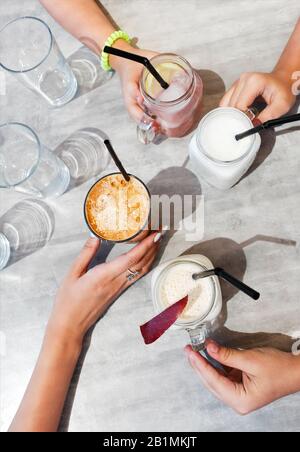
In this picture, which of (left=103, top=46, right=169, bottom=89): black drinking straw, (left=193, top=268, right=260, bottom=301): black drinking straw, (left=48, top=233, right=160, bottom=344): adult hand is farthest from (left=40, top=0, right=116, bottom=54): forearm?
(left=193, top=268, right=260, bottom=301): black drinking straw

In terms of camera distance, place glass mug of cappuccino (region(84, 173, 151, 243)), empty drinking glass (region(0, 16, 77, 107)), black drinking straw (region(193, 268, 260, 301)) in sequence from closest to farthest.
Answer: black drinking straw (region(193, 268, 260, 301)) < glass mug of cappuccino (region(84, 173, 151, 243)) < empty drinking glass (region(0, 16, 77, 107))

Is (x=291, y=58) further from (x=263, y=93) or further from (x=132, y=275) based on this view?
(x=132, y=275)

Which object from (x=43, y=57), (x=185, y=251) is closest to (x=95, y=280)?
(x=185, y=251)

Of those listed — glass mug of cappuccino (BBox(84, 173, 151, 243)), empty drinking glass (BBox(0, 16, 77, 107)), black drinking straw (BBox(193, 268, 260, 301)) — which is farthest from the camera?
empty drinking glass (BBox(0, 16, 77, 107))

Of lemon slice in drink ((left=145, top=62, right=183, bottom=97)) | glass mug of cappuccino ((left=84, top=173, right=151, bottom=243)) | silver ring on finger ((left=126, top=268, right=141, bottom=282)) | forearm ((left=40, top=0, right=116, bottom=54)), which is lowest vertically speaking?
silver ring on finger ((left=126, top=268, right=141, bottom=282))

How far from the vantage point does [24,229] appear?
1.09 metres

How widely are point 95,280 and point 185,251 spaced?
0.22 m

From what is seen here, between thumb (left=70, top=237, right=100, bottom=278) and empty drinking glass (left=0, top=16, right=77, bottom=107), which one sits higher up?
empty drinking glass (left=0, top=16, right=77, bottom=107)

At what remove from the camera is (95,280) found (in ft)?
3.25

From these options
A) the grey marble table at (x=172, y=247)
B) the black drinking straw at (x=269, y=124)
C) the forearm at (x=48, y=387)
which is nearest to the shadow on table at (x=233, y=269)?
the grey marble table at (x=172, y=247)

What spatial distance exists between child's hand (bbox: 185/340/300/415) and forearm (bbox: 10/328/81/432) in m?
0.30

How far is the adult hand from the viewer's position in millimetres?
985

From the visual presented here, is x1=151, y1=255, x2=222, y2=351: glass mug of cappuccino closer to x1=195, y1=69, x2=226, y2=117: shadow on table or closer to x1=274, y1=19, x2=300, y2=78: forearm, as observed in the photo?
x1=195, y1=69, x2=226, y2=117: shadow on table

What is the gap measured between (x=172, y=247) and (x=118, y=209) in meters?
0.17
